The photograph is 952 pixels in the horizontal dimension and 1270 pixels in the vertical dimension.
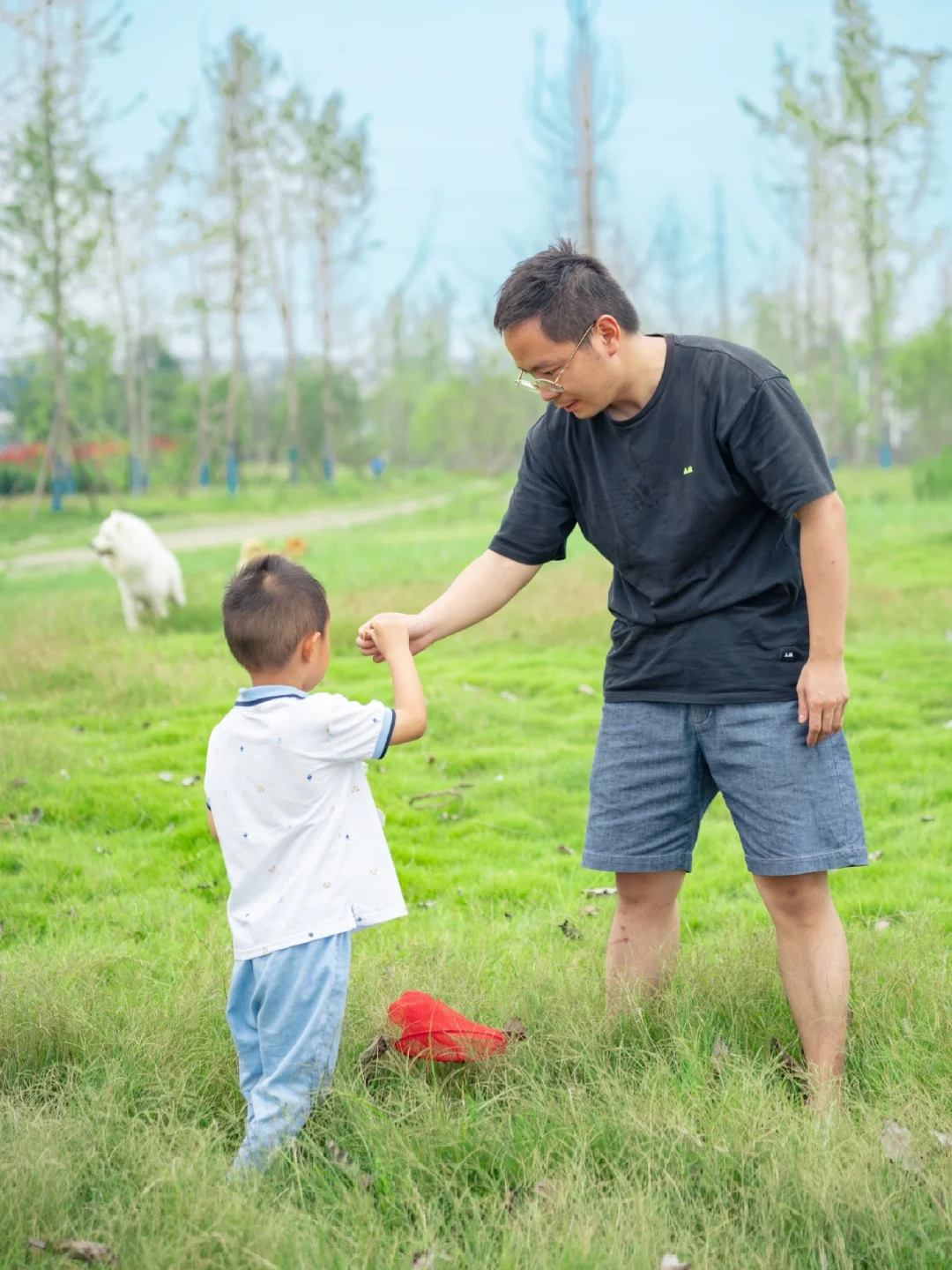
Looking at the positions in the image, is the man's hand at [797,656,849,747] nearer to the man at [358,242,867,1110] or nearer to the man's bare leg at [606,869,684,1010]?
the man at [358,242,867,1110]

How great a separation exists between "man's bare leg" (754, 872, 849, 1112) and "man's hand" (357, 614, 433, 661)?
1.00 m

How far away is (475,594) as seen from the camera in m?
3.28

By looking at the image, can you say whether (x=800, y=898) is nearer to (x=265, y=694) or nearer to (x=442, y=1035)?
(x=442, y=1035)

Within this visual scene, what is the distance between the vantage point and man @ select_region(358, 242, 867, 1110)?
276 cm

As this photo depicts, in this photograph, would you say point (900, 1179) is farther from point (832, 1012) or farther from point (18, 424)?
Result: point (18, 424)

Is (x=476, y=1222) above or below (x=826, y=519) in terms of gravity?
below

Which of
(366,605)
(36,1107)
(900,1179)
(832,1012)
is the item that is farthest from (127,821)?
(366,605)

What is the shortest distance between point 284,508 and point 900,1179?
27.4m

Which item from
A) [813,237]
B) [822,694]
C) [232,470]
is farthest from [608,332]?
[813,237]

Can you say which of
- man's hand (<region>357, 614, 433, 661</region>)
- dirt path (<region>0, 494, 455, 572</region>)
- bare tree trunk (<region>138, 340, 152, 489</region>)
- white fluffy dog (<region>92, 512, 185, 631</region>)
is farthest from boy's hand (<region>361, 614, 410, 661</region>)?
bare tree trunk (<region>138, 340, 152, 489</region>)

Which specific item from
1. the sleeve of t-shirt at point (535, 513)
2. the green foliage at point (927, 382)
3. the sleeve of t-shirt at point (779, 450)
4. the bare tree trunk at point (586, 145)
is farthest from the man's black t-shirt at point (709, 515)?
the green foliage at point (927, 382)

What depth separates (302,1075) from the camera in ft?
8.70

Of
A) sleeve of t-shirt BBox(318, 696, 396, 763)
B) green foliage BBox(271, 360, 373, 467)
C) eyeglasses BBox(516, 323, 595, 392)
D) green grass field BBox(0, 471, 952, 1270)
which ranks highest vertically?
green foliage BBox(271, 360, 373, 467)

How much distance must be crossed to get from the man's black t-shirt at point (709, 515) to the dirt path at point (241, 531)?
43.0 feet
